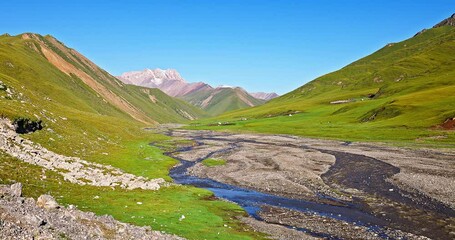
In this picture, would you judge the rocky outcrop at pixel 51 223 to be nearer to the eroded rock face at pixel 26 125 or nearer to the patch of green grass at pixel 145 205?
the patch of green grass at pixel 145 205

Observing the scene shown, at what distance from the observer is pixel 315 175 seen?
2714 inches

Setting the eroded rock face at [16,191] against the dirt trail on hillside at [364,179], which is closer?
the eroded rock face at [16,191]

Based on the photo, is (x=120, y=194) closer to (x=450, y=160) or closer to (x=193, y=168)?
(x=193, y=168)

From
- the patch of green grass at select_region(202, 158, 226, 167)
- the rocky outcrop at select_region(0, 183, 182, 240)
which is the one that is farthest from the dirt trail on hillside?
the rocky outcrop at select_region(0, 183, 182, 240)

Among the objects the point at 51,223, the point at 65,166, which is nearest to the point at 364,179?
the point at 65,166

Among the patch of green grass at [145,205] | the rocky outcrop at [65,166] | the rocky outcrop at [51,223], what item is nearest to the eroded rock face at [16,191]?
the rocky outcrop at [51,223]

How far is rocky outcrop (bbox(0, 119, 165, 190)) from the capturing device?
152ft

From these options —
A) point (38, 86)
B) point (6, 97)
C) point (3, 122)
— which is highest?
point (38, 86)

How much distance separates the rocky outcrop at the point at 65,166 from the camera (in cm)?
4631

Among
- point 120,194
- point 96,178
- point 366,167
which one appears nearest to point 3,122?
point 96,178

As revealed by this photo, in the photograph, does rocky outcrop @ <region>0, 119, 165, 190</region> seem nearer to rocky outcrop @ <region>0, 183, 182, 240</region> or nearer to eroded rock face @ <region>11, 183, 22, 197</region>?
eroded rock face @ <region>11, 183, 22, 197</region>

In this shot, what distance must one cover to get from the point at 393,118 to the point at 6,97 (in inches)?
5815

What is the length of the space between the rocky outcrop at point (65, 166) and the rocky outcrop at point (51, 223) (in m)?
17.9

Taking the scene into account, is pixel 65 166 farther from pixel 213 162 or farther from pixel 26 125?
pixel 213 162
